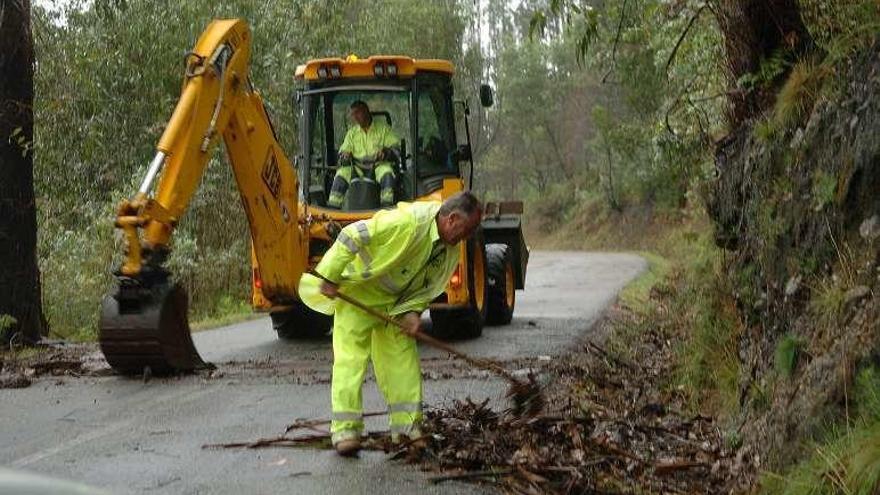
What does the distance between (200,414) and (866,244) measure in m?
4.68

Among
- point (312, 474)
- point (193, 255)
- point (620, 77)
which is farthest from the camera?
point (620, 77)

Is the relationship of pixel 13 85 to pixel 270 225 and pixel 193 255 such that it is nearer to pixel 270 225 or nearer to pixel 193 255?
pixel 270 225

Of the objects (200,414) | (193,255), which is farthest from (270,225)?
(193,255)

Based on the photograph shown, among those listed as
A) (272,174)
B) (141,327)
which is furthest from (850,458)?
(272,174)

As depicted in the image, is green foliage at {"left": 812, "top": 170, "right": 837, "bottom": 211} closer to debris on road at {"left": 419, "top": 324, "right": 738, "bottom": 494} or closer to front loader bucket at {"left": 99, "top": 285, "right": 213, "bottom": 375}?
debris on road at {"left": 419, "top": 324, "right": 738, "bottom": 494}

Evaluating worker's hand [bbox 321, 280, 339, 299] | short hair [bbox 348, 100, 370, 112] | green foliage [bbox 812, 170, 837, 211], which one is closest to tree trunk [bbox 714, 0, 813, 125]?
green foliage [bbox 812, 170, 837, 211]

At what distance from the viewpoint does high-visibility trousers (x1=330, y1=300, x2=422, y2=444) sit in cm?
740

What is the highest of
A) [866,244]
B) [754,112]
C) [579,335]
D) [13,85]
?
[13,85]

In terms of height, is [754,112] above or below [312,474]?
above

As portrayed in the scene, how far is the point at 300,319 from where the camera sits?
14258mm

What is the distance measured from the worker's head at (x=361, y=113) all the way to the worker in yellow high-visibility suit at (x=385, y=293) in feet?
17.7

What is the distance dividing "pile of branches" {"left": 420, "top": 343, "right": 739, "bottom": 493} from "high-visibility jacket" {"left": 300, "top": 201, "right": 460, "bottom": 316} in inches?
33.2

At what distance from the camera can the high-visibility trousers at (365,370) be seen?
24.3 feet

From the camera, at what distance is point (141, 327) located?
411 inches
